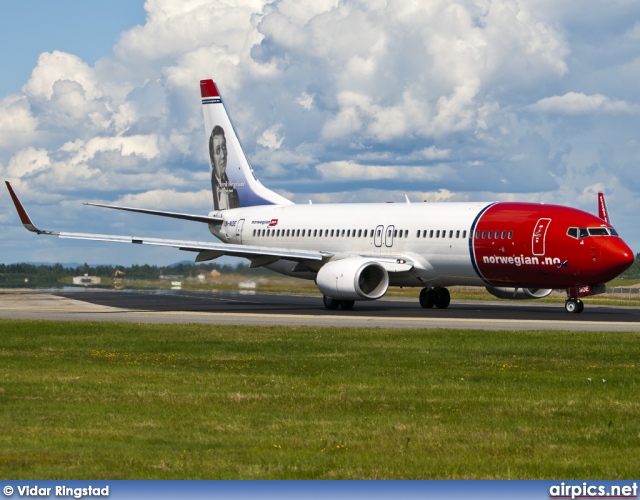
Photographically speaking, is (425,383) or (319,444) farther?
(425,383)

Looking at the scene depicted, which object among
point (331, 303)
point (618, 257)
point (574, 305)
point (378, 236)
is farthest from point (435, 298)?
point (618, 257)

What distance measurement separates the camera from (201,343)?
2525 cm

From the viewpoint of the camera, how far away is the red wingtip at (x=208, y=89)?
177 feet

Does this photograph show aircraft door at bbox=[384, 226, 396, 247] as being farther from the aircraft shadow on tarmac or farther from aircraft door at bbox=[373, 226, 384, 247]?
the aircraft shadow on tarmac

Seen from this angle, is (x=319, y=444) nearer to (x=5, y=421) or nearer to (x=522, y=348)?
(x=5, y=421)

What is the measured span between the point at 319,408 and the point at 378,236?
94.6 ft

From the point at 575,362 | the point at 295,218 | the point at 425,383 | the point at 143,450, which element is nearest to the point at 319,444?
the point at 143,450

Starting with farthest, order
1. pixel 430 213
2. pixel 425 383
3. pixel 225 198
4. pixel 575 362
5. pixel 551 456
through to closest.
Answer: pixel 225 198
pixel 430 213
pixel 575 362
pixel 425 383
pixel 551 456

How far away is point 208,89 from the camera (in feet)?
178

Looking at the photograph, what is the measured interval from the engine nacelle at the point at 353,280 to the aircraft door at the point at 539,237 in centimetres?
615

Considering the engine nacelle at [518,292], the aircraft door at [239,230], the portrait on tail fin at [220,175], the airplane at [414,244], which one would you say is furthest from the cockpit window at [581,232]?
the portrait on tail fin at [220,175]

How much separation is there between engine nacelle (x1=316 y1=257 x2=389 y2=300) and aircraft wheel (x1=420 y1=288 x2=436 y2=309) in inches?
144

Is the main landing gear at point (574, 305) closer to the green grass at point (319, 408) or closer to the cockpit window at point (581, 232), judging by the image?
the cockpit window at point (581, 232)

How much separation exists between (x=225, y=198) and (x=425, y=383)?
36.3 metres
